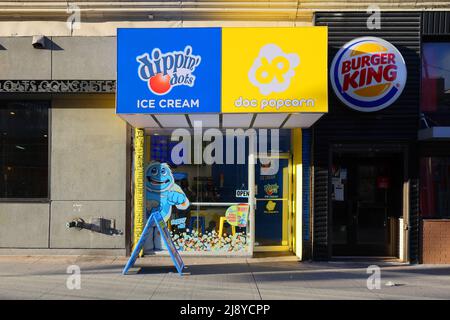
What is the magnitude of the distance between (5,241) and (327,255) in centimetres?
661

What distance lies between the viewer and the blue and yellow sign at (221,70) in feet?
26.9

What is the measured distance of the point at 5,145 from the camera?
1005 cm

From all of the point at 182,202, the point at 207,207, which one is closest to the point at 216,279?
the point at 207,207

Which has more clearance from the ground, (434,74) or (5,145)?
(434,74)

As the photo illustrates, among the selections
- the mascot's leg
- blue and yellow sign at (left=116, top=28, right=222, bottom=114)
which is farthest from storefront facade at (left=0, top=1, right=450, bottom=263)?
the mascot's leg

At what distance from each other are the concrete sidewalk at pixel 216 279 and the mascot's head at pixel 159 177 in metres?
1.48

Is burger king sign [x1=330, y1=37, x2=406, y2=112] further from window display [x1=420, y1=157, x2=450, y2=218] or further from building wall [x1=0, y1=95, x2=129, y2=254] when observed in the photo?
building wall [x1=0, y1=95, x2=129, y2=254]

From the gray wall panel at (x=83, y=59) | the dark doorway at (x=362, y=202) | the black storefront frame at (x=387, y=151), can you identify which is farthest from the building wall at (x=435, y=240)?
the gray wall panel at (x=83, y=59)

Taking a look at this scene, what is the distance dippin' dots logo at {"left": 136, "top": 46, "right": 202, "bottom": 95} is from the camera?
8.34 metres

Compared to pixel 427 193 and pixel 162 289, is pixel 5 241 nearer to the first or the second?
pixel 162 289

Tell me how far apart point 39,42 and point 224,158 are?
4.45 metres

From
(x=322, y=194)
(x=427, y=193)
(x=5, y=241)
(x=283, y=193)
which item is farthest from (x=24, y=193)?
(x=427, y=193)

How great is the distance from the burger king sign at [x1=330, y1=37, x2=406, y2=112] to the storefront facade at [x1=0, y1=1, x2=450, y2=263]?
164 millimetres
